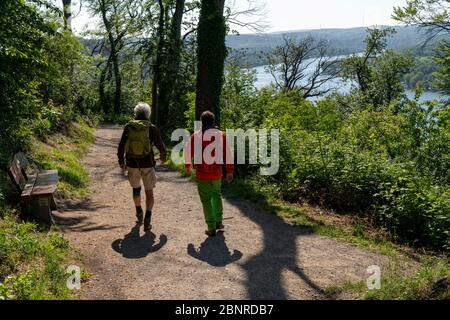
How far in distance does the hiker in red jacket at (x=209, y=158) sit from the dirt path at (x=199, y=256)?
0.65 meters

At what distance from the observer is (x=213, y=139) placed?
6.49 metres

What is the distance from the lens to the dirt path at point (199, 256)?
5.00 m

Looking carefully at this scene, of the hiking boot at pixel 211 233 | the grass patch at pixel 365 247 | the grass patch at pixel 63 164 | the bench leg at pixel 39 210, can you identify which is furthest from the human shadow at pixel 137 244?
the grass patch at pixel 63 164

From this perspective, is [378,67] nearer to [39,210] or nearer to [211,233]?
[211,233]

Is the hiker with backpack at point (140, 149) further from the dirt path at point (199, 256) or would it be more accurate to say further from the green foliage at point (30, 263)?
the green foliage at point (30, 263)

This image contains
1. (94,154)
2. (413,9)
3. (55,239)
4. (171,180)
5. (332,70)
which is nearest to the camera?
(55,239)

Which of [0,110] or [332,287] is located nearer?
[332,287]

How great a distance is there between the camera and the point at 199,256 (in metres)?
6.02

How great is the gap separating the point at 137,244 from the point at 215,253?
1.22m

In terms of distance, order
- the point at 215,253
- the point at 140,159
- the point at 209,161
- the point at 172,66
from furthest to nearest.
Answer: the point at 172,66 → the point at 140,159 → the point at 209,161 → the point at 215,253

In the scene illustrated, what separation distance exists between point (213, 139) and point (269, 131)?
4.59m

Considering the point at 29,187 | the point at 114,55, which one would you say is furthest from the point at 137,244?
the point at 114,55
